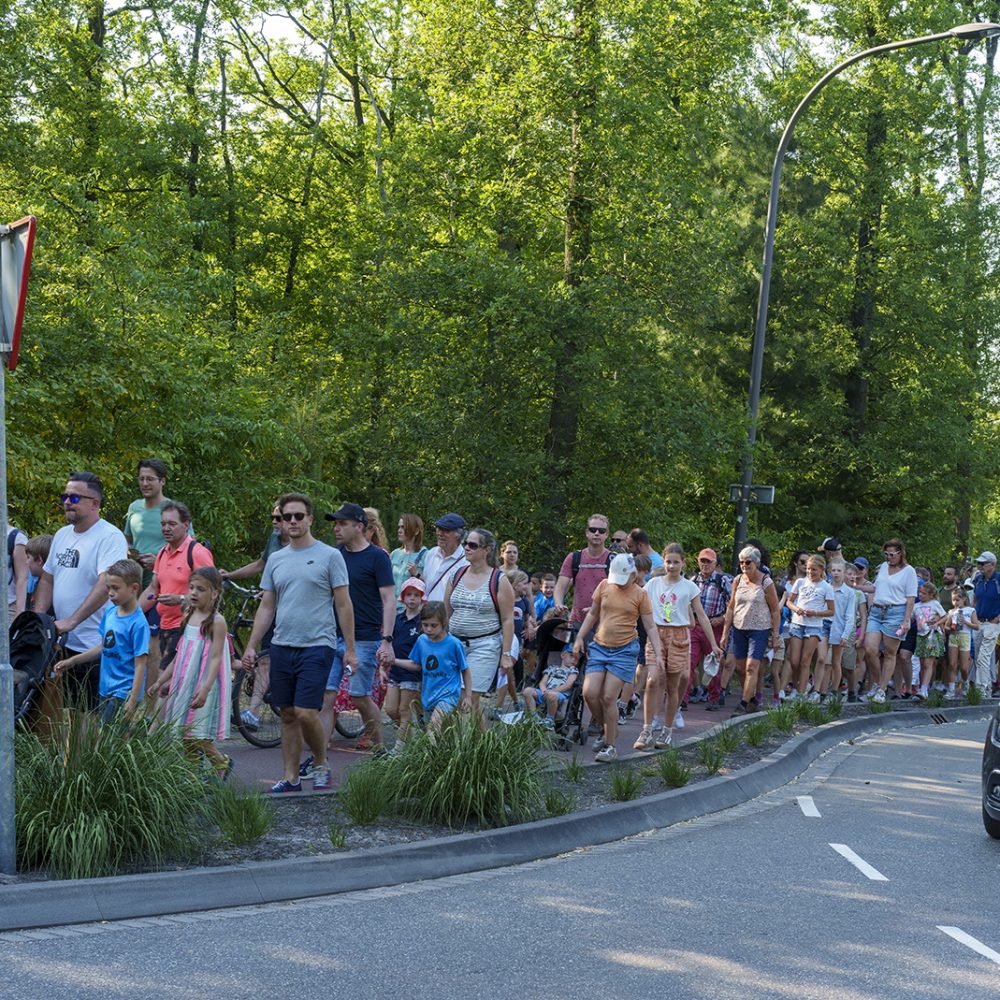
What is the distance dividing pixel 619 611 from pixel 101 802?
5555mm

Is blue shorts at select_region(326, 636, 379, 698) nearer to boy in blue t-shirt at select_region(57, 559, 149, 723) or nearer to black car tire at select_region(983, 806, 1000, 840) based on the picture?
boy in blue t-shirt at select_region(57, 559, 149, 723)

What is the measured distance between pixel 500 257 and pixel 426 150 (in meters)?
2.82

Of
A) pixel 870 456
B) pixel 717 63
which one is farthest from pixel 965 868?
pixel 870 456

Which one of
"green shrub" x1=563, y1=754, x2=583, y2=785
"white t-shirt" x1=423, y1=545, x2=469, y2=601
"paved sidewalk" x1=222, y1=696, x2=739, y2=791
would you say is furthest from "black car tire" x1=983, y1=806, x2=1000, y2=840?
"white t-shirt" x1=423, y1=545, x2=469, y2=601

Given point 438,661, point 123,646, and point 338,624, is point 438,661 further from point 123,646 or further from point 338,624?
point 123,646

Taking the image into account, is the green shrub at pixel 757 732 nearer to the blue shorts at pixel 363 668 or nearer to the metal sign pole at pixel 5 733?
the blue shorts at pixel 363 668

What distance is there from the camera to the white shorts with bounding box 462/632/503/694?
442 inches

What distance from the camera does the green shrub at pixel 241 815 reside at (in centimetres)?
805

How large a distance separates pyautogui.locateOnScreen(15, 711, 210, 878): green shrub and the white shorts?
3400 mm

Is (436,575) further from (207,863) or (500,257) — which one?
(500,257)

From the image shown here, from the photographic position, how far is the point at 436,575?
12.2 metres

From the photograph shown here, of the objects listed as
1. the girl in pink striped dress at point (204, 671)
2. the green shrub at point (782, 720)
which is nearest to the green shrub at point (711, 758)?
the green shrub at point (782, 720)

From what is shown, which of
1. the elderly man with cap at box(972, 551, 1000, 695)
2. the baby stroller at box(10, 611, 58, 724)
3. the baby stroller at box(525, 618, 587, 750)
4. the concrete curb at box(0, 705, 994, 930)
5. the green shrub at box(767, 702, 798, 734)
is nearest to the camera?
the concrete curb at box(0, 705, 994, 930)

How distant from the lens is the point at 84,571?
31.1ft
